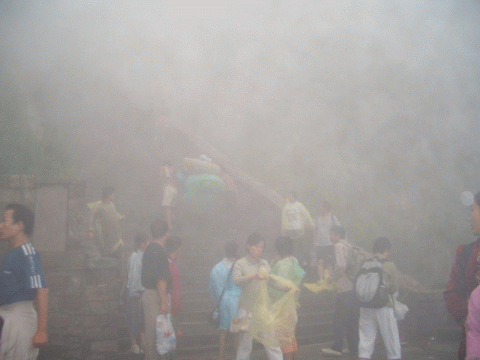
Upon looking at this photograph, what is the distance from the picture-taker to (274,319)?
4.11 metres

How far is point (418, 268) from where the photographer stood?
30.2 feet

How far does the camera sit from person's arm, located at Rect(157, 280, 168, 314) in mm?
3595

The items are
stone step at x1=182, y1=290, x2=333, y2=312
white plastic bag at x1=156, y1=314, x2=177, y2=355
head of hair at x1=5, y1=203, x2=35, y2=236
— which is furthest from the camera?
stone step at x1=182, y1=290, x2=333, y2=312

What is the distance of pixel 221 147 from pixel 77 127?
3767 mm

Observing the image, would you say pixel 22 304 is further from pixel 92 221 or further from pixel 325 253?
pixel 325 253

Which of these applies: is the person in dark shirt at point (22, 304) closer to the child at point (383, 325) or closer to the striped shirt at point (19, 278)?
the striped shirt at point (19, 278)

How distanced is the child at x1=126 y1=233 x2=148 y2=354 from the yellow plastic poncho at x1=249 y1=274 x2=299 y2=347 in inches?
61.8

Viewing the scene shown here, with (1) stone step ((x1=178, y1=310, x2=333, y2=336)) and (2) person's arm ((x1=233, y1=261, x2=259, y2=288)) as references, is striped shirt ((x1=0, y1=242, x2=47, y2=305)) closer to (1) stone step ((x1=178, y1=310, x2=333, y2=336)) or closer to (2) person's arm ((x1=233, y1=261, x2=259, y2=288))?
(2) person's arm ((x1=233, y1=261, x2=259, y2=288))

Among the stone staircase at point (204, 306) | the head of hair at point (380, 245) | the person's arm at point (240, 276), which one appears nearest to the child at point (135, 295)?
the stone staircase at point (204, 306)

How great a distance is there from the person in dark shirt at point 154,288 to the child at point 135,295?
1507 mm

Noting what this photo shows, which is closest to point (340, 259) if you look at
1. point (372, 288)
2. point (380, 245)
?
point (380, 245)

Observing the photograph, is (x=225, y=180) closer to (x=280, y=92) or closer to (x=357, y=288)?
(x=357, y=288)

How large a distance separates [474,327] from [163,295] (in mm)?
2262

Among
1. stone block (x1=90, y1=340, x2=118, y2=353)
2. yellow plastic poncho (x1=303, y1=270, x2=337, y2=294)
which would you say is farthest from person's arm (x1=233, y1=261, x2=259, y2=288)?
yellow plastic poncho (x1=303, y1=270, x2=337, y2=294)
